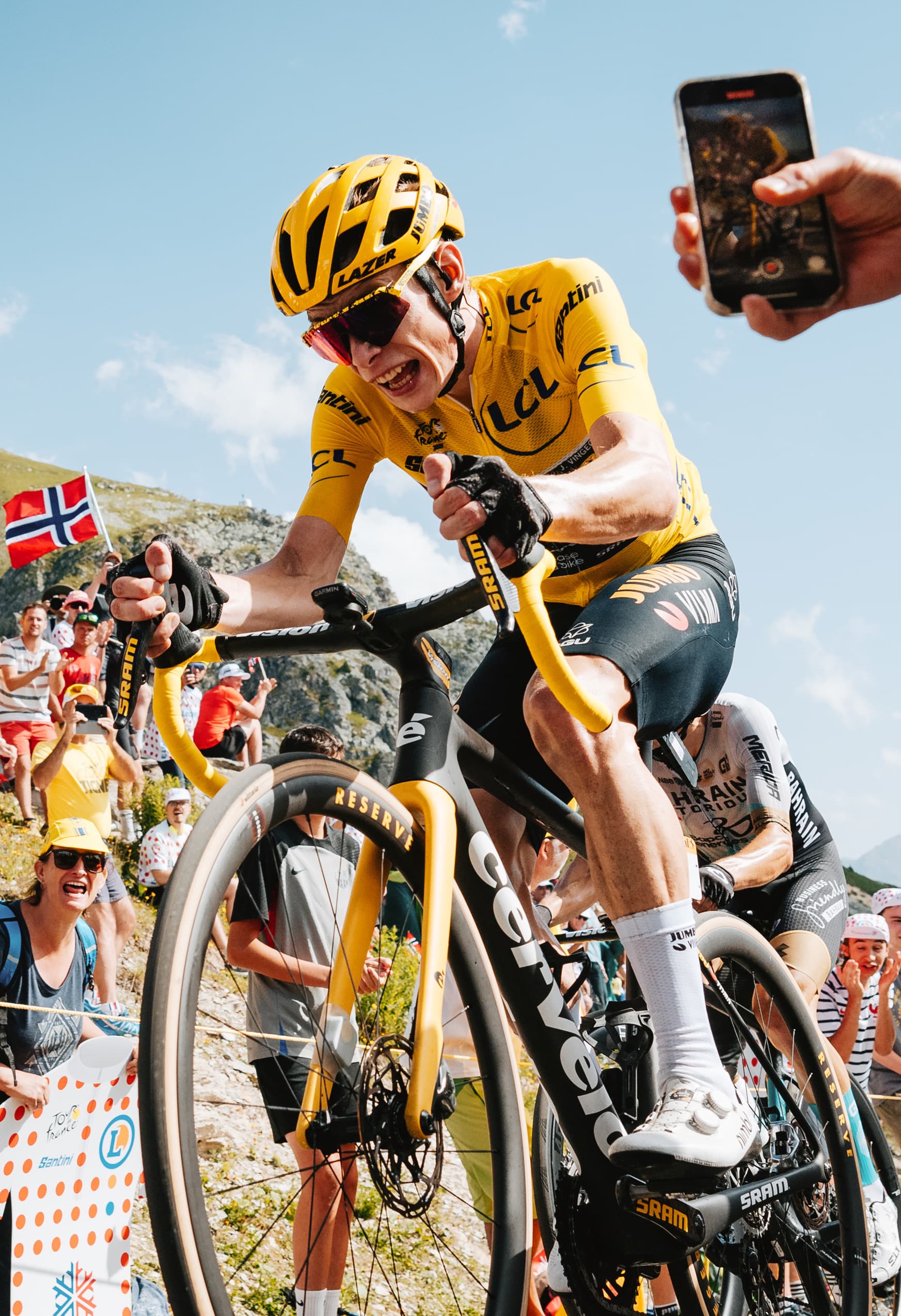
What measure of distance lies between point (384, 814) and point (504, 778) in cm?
51

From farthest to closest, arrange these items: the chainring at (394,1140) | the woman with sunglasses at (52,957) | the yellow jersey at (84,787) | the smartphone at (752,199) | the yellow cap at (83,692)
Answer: the yellow cap at (83,692), the yellow jersey at (84,787), the woman with sunglasses at (52,957), the chainring at (394,1140), the smartphone at (752,199)

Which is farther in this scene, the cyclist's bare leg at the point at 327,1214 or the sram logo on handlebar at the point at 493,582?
the cyclist's bare leg at the point at 327,1214

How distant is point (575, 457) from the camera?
3391mm

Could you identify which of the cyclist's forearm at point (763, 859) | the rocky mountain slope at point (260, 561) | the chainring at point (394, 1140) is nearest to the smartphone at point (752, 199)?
the chainring at point (394, 1140)

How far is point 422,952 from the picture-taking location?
2.44 meters

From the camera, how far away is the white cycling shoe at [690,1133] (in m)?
2.47

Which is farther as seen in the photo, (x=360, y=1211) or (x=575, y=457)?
(x=360, y=1211)

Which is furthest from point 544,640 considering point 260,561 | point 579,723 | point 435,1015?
point 260,561

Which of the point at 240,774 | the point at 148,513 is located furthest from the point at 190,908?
the point at 148,513

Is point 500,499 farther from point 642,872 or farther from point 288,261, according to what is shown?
point 288,261

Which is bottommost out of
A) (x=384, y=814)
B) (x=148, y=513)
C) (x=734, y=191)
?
(x=384, y=814)

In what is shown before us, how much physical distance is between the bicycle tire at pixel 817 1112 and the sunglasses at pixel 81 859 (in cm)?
312

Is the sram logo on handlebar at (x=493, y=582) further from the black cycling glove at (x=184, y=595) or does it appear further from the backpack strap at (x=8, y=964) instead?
the backpack strap at (x=8, y=964)

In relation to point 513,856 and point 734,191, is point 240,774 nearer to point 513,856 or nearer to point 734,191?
point 513,856
